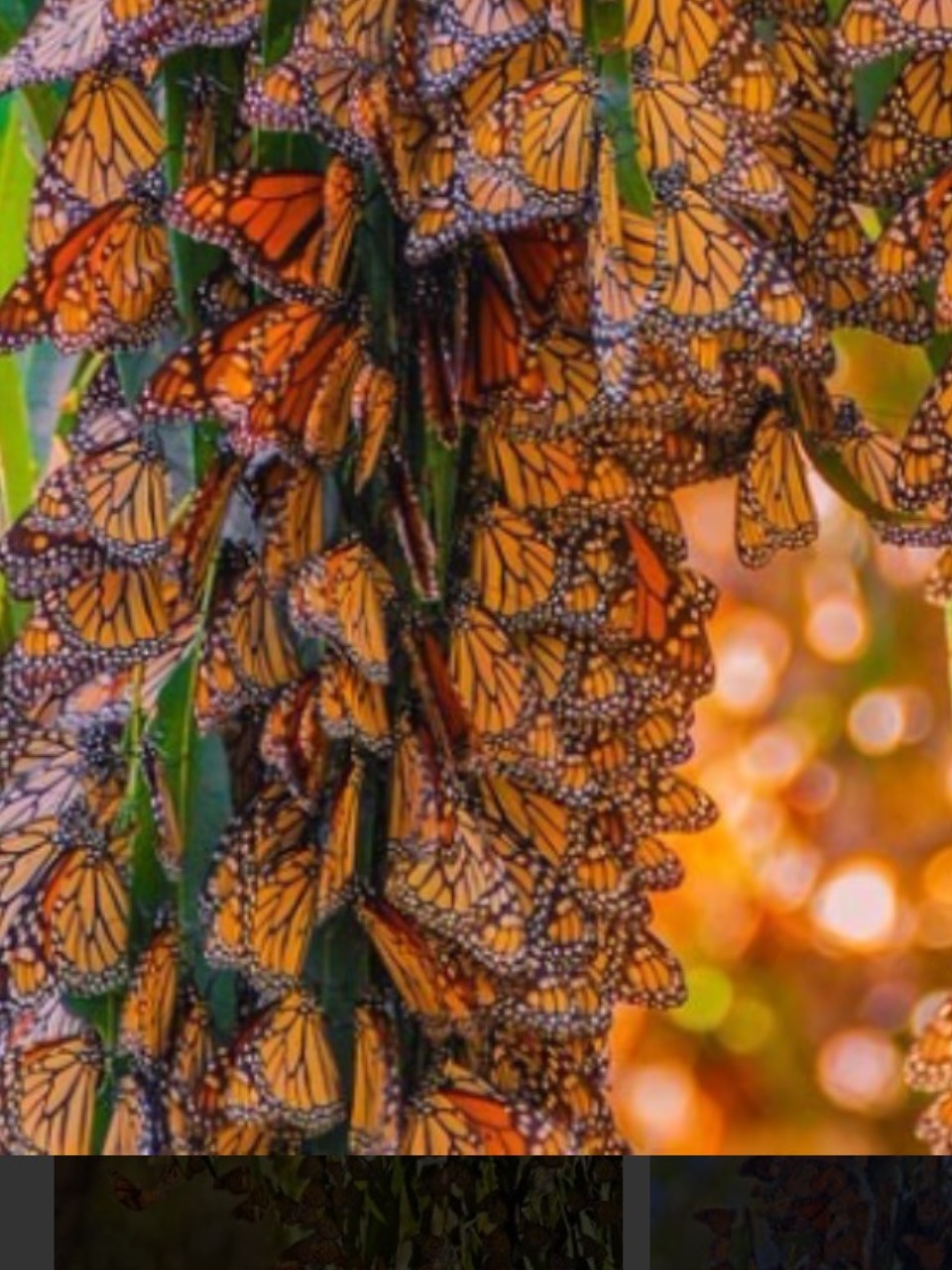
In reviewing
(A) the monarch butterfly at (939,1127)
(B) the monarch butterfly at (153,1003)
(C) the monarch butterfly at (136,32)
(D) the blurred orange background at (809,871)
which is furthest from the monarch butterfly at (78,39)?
(D) the blurred orange background at (809,871)

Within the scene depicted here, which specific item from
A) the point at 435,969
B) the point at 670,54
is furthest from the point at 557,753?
the point at 670,54

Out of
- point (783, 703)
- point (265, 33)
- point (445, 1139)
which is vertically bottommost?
point (445, 1139)

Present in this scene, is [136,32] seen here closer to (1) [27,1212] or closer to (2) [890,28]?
(2) [890,28]

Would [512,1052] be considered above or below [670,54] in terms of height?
below

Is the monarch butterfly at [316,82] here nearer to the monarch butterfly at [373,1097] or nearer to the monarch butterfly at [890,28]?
the monarch butterfly at [890,28]

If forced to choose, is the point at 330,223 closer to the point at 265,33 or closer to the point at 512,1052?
the point at 265,33

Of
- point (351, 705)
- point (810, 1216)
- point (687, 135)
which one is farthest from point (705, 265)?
point (810, 1216)

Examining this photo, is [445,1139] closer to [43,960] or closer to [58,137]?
[43,960]

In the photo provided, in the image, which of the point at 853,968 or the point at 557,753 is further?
the point at 853,968
